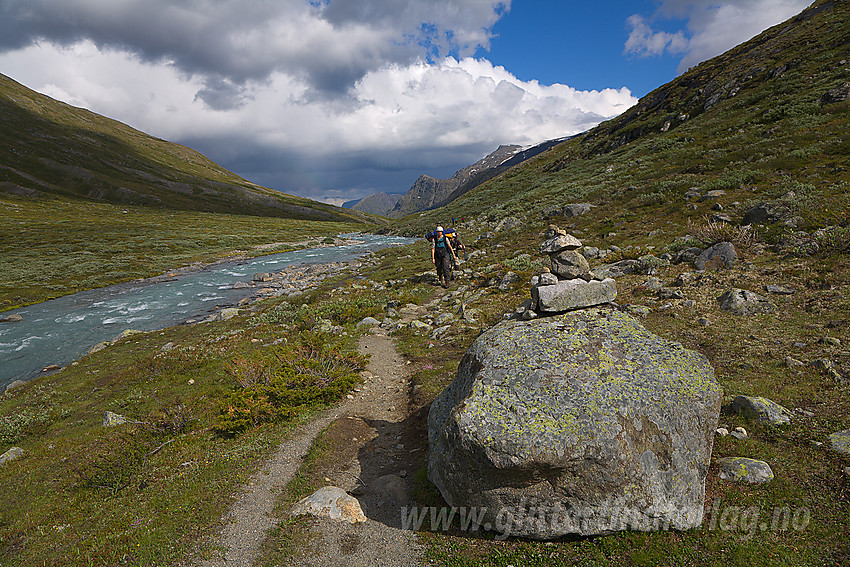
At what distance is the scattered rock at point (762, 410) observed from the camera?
24.7 feet

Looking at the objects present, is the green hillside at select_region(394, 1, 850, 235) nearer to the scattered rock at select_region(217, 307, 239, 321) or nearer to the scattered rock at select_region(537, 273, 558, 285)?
the scattered rock at select_region(537, 273, 558, 285)

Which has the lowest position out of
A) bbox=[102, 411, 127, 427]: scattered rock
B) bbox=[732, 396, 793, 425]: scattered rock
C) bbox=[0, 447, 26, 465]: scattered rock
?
bbox=[0, 447, 26, 465]: scattered rock

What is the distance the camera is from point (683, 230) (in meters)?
24.3

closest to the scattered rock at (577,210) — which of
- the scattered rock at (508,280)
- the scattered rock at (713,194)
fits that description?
the scattered rock at (713,194)

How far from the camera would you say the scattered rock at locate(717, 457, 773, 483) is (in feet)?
21.2

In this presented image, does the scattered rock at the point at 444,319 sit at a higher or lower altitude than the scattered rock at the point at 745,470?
lower

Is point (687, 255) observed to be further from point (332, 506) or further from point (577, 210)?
point (577, 210)

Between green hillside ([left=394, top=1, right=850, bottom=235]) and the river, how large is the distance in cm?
4176

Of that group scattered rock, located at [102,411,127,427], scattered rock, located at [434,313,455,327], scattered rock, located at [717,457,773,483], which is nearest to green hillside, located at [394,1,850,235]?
scattered rock, located at [717,457,773,483]

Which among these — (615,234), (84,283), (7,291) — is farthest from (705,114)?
(7,291)

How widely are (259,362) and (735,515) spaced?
15.2m

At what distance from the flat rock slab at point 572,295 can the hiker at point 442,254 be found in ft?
53.6

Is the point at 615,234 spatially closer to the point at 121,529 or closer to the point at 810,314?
the point at 810,314

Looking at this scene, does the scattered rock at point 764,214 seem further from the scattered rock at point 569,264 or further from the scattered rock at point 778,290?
the scattered rock at point 569,264
